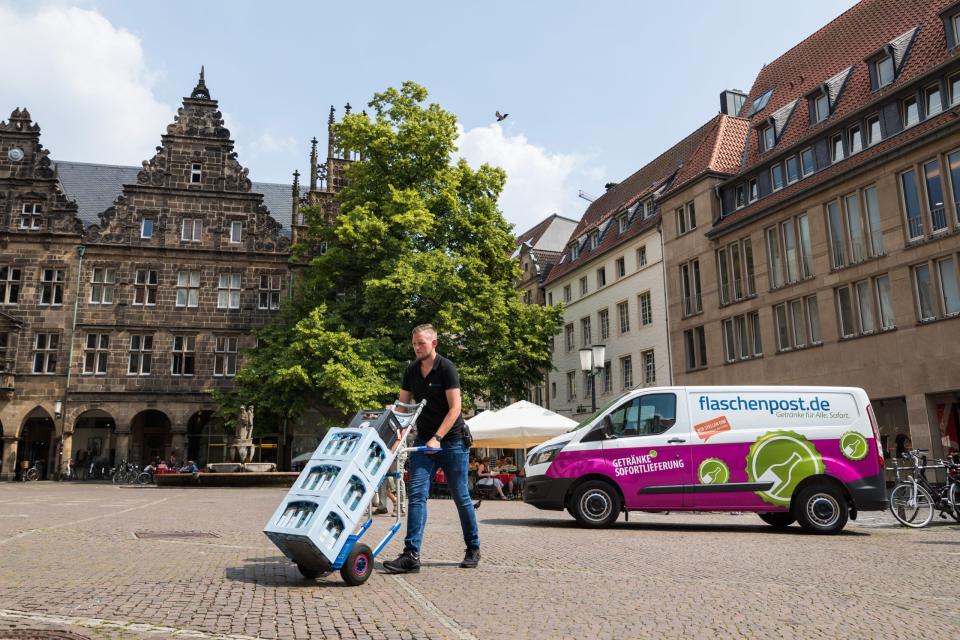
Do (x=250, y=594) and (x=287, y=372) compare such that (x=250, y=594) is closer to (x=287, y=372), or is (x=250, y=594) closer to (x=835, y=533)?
(x=835, y=533)

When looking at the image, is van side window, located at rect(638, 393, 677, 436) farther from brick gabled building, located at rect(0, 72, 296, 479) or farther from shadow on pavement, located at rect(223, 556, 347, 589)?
brick gabled building, located at rect(0, 72, 296, 479)

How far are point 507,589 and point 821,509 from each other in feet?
23.7

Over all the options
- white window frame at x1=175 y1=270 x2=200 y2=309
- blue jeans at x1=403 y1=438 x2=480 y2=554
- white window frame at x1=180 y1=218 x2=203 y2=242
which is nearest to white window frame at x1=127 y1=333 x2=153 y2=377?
white window frame at x1=175 y1=270 x2=200 y2=309

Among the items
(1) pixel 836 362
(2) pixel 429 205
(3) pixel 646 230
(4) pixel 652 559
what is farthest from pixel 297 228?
(4) pixel 652 559

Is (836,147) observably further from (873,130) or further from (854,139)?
(873,130)

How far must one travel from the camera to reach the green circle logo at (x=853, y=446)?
11.4 m

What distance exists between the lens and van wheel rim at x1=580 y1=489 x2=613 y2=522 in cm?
1158

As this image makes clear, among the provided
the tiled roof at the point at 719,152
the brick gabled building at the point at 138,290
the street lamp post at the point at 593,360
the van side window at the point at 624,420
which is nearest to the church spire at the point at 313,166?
the brick gabled building at the point at 138,290

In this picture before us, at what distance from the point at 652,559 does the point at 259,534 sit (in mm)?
5213

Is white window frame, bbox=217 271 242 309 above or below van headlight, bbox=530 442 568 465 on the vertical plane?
above

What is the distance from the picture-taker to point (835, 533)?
11102 mm

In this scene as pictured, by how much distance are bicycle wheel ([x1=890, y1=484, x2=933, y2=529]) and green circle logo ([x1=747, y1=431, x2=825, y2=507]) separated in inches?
71.4

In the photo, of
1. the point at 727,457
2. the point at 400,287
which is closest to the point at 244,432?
the point at 400,287

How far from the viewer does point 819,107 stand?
1137 inches
